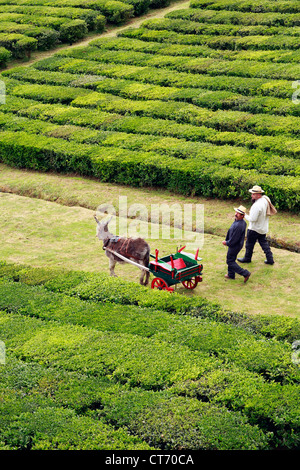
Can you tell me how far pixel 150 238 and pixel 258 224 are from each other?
286 centimetres

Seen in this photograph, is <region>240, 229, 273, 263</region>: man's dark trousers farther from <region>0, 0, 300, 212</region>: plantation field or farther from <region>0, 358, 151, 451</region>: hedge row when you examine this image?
<region>0, 358, 151, 451</region>: hedge row

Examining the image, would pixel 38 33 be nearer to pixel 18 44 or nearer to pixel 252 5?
pixel 18 44

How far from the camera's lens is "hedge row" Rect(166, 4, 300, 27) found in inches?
1113

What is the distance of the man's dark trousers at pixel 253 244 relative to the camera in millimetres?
12758

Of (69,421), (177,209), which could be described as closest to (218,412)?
(69,421)

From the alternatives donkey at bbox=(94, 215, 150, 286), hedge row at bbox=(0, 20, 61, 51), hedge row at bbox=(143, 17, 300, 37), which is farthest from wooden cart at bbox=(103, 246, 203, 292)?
hedge row at bbox=(0, 20, 61, 51)

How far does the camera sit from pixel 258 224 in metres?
12.7

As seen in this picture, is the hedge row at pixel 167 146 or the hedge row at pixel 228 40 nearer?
the hedge row at pixel 167 146

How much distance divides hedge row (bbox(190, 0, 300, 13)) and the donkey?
70.6 ft

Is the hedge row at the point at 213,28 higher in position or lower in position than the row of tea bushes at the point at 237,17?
lower

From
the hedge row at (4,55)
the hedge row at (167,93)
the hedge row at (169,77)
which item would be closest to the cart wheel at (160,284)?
the hedge row at (167,93)

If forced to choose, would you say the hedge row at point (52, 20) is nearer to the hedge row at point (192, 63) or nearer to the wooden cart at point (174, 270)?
the hedge row at point (192, 63)

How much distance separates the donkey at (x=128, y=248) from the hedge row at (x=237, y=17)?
64.7 feet
